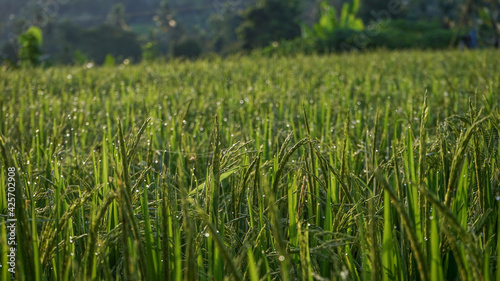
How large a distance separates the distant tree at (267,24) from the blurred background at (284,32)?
4 cm

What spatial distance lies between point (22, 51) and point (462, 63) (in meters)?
7.26

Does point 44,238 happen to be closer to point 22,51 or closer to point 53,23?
point 22,51

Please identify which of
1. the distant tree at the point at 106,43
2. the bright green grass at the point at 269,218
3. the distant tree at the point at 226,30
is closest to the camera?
the bright green grass at the point at 269,218

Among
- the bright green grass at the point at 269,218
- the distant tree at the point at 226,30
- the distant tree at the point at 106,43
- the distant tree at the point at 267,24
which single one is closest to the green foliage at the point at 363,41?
the distant tree at the point at 267,24

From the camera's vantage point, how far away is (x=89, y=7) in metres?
43.8

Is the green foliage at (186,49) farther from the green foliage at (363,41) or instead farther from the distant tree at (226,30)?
the green foliage at (363,41)

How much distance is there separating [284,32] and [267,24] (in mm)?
756

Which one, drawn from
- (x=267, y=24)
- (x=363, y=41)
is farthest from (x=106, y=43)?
(x=363, y=41)

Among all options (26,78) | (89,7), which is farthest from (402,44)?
(89,7)

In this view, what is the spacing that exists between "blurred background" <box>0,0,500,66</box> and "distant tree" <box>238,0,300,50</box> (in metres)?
0.04

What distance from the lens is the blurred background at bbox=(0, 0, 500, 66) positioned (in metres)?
11.7

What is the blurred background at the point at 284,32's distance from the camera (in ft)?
38.3

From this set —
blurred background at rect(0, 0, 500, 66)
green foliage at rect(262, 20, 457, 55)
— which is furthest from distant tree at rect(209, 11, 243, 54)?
green foliage at rect(262, 20, 457, 55)

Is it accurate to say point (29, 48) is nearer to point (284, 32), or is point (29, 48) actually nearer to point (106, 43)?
point (284, 32)
